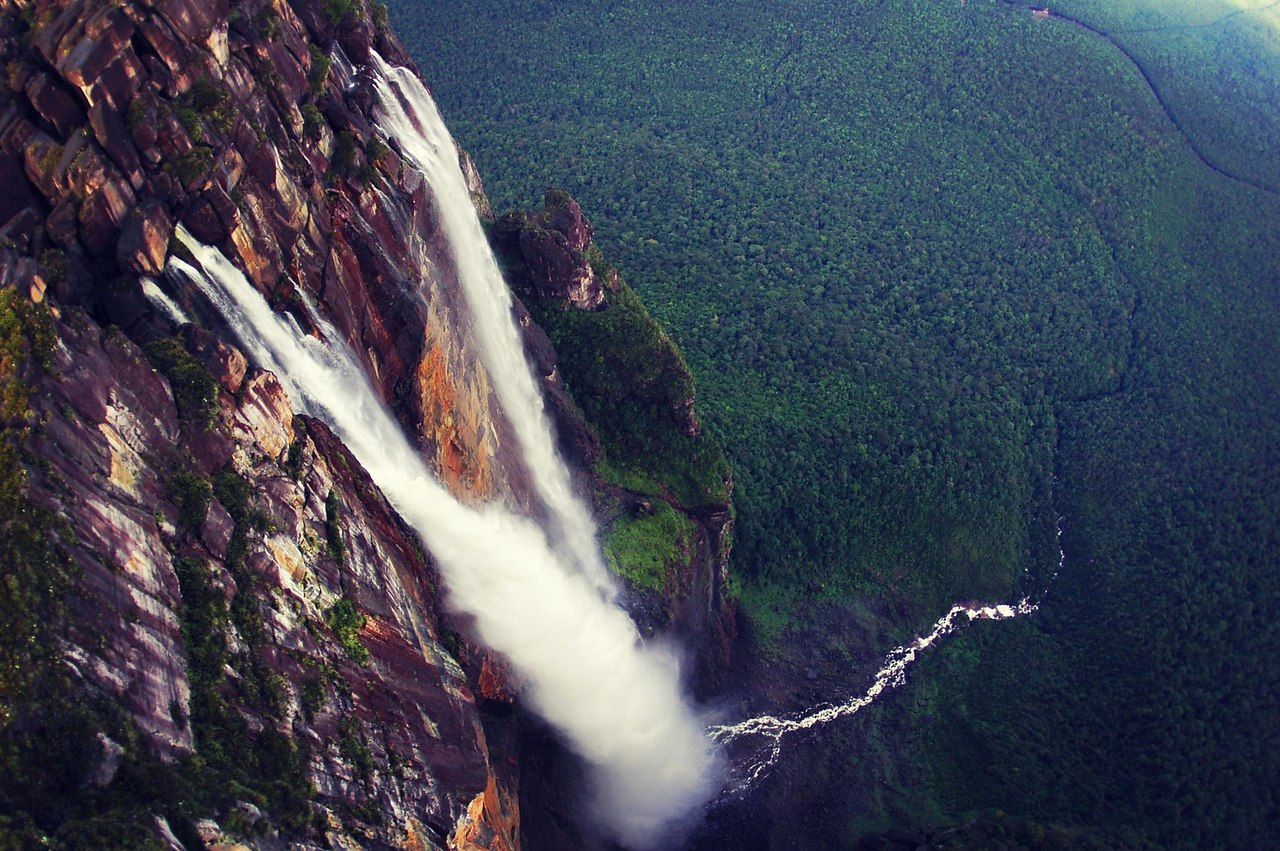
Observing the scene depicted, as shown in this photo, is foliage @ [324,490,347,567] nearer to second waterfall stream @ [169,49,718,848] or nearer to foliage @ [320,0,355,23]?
second waterfall stream @ [169,49,718,848]

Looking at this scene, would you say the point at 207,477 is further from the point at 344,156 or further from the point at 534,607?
the point at 534,607

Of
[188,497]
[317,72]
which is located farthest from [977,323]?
[188,497]

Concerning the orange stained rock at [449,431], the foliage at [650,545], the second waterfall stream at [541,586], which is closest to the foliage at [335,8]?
the second waterfall stream at [541,586]

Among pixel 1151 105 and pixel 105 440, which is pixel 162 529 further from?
pixel 1151 105

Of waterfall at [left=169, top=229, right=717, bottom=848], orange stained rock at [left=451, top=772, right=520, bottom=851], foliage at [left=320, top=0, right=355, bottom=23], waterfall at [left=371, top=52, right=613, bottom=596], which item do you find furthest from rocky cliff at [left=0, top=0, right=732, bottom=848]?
waterfall at [left=371, top=52, right=613, bottom=596]

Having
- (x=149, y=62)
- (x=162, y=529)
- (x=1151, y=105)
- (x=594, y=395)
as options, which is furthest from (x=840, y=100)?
(x=162, y=529)

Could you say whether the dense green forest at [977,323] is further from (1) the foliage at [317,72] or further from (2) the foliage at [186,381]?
(2) the foliage at [186,381]
